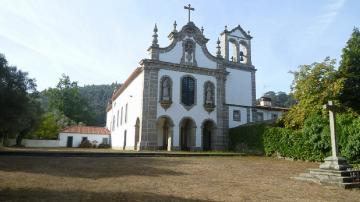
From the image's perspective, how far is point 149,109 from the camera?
29.4m

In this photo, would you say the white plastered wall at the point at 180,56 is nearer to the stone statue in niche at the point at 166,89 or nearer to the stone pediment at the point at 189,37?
the stone pediment at the point at 189,37

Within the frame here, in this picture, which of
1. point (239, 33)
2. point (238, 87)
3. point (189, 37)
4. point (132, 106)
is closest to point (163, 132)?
point (132, 106)

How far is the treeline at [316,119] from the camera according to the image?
56.7 ft

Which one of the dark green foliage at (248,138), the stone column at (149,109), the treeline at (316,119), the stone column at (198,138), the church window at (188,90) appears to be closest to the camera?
the treeline at (316,119)

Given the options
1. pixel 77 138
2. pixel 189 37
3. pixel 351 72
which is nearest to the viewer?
pixel 351 72

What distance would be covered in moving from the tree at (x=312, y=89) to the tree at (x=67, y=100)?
49.3 m

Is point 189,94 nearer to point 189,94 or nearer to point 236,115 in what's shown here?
point 189,94

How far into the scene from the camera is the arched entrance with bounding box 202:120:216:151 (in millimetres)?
31984

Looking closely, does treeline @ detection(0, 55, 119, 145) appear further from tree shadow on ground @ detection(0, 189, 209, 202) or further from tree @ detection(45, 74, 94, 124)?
tree shadow on ground @ detection(0, 189, 209, 202)

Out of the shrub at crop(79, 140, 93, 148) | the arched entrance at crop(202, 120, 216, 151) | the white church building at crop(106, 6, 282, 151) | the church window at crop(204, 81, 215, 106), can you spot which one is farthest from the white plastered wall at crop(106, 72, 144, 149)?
the shrub at crop(79, 140, 93, 148)

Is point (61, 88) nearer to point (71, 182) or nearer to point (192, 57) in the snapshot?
point (192, 57)

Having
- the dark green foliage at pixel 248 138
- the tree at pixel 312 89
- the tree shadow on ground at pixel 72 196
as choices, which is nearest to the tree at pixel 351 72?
the tree at pixel 312 89

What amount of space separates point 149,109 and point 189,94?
435 centimetres

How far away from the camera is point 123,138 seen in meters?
38.2
